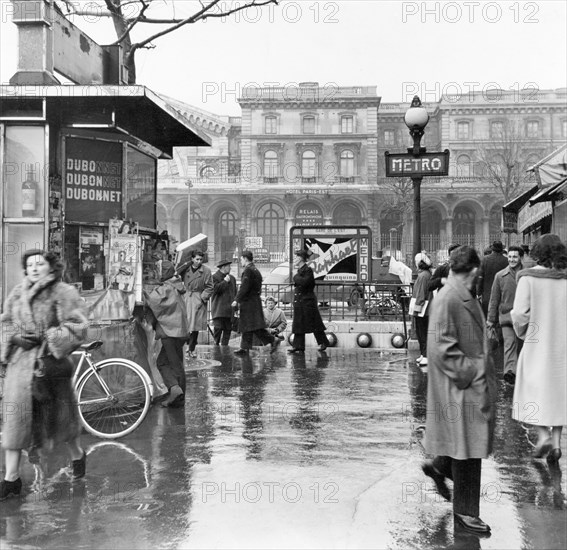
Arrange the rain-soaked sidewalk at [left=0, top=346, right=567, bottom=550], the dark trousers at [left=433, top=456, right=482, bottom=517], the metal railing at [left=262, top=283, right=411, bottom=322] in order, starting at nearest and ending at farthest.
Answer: the rain-soaked sidewalk at [left=0, top=346, right=567, bottom=550] < the dark trousers at [left=433, top=456, right=482, bottom=517] < the metal railing at [left=262, top=283, right=411, bottom=322]

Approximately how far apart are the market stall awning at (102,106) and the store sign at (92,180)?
29 centimetres

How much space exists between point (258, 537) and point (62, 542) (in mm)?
1075

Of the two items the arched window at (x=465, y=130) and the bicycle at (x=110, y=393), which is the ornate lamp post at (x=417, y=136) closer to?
the bicycle at (x=110, y=393)

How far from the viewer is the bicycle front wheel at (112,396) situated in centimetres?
637

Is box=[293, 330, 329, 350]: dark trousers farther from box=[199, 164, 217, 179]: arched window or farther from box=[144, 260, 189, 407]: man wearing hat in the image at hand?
box=[199, 164, 217, 179]: arched window

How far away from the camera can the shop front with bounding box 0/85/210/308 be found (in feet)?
24.4

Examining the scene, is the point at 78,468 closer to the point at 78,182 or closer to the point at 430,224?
the point at 78,182

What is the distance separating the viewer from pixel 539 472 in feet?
18.1

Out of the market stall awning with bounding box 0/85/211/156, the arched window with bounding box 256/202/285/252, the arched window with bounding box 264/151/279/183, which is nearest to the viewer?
the market stall awning with bounding box 0/85/211/156

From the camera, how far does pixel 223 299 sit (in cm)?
1327

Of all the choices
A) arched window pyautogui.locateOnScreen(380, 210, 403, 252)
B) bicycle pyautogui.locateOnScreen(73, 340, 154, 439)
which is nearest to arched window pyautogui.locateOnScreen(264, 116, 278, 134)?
arched window pyautogui.locateOnScreen(380, 210, 403, 252)

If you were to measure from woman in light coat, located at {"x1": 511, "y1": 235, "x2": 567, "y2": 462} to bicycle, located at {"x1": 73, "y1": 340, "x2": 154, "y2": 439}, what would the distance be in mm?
3135

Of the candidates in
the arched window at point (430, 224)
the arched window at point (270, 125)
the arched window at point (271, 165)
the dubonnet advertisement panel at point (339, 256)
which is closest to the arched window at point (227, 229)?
the arched window at point (271, 165)

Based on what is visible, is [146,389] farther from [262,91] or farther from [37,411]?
[262,91]
